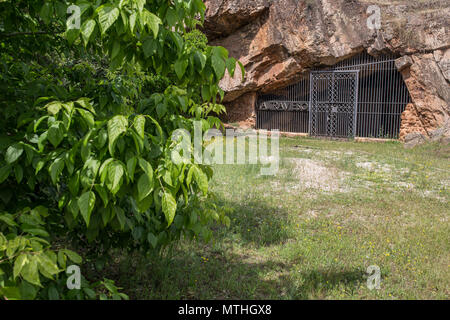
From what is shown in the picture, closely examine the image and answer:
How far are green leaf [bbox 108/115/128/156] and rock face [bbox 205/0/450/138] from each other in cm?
1197

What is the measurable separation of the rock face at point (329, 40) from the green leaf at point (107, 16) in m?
11.9

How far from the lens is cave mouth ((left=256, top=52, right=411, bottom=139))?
1344cm

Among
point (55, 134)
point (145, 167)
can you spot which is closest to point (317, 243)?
point (145, 167)

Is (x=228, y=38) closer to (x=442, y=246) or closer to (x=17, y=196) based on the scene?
(x=442, y=246)

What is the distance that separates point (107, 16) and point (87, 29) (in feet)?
0.31

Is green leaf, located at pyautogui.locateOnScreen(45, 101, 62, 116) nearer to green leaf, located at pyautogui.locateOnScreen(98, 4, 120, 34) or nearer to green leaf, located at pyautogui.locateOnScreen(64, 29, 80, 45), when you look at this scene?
green leaf, located at pyautogui.locateOnScreen(64, 29, 80, 45)

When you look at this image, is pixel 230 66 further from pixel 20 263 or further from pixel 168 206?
pixel 20 263

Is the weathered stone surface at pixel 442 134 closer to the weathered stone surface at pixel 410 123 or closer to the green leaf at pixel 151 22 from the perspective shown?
the weathered stone surface at pixel 410 123

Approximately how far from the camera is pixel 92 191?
1671mm

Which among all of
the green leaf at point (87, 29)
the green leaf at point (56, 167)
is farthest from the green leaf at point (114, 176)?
the green leaf at point (87, 29)

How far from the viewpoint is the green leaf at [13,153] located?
176cm

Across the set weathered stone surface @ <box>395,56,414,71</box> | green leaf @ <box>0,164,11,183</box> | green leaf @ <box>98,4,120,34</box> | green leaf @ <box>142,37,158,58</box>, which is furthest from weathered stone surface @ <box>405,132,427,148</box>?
green leaf @ <box>0,164,11,183</box>
